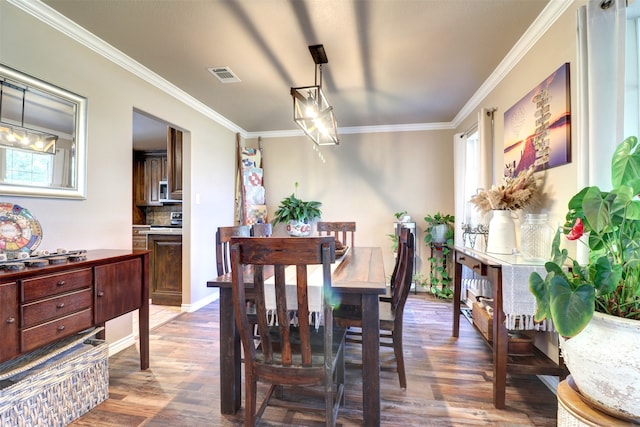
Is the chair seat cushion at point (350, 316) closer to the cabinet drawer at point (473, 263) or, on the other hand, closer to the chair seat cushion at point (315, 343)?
the chair seat cushion at point (315, 343)

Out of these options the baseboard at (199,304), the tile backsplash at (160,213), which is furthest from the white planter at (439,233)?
the tile backsplash at (160,213)

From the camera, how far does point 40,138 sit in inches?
75.5

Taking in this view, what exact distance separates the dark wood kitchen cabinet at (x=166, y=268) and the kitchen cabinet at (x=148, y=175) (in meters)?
1.79

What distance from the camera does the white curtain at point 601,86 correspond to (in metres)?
1.37

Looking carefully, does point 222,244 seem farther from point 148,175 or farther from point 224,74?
point 148,175

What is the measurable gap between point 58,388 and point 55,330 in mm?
309

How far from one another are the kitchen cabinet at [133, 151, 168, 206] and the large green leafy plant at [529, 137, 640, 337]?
5526mm

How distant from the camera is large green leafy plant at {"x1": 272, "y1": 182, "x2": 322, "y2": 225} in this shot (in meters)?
4.42

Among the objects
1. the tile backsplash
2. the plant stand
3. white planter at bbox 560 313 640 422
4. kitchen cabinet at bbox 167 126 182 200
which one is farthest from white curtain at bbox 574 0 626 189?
the tile backsplash

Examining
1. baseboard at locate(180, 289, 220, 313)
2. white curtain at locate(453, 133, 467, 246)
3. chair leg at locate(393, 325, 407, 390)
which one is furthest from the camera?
white curtain at locate(453, 133, 467, 246)

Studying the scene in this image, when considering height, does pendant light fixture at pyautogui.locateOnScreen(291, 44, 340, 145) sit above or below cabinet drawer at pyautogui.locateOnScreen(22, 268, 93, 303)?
above

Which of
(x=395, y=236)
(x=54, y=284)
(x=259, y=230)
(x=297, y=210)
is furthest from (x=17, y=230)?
(x=395, y=236)

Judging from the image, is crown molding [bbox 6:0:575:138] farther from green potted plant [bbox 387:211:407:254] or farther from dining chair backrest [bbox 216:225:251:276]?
dining chair backrest [bbox 216:225:251:276]

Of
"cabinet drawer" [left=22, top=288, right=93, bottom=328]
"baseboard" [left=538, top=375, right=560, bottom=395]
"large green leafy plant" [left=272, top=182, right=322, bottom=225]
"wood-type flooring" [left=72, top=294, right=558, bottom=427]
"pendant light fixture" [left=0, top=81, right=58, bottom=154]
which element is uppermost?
"pendant light fixture" [left=0, top=81, right=58, bottom=154]
